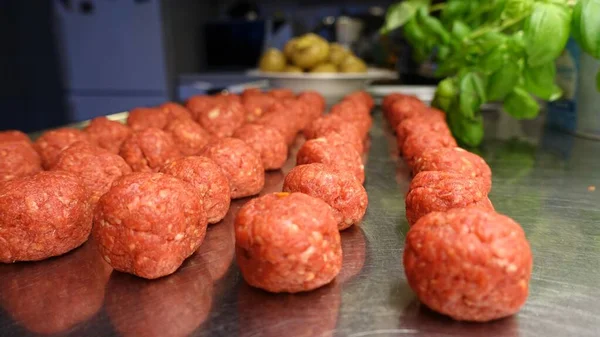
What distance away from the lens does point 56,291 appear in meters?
0.91

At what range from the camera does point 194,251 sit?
1.04 m

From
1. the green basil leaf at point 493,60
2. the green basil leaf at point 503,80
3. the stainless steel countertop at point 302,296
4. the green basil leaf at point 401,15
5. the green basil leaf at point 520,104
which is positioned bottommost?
the stainless steel countertop at point 302,296

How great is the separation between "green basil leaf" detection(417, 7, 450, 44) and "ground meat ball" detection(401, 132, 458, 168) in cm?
70

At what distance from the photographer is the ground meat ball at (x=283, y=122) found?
181 cm

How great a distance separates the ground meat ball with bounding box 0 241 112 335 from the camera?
0.81m

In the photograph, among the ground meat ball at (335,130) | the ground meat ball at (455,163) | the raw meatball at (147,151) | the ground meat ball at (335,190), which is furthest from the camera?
the ground meat ball at (335,130)

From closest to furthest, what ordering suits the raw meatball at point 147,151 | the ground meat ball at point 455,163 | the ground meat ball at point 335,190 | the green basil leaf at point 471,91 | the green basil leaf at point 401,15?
the ground meat ball at point 335,190
the ground meat ball at point 455,163
the raw meatball at point 147,151
the green basil leaf at point 471,91
the green basil leaf at point 401,15

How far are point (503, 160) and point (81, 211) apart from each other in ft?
4.51

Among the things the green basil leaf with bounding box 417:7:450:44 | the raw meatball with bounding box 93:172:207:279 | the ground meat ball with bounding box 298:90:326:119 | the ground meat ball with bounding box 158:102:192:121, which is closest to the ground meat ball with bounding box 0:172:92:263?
the raw meatball with bounding box 93:172:207:279

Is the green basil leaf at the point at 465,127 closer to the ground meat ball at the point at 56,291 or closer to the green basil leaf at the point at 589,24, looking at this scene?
the green basil leaf at the point at 589,24

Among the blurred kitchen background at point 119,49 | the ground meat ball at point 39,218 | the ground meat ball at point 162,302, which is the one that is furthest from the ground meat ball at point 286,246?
the blurred kitchen background at point 119,49

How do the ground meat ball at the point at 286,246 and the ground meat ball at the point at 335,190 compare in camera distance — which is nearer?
the ground meat ball at the point at 286,246

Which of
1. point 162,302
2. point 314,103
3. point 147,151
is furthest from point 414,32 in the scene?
point 162,302

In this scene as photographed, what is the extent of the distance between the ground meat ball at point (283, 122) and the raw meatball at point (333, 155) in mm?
357
